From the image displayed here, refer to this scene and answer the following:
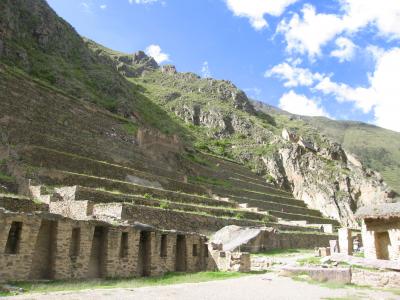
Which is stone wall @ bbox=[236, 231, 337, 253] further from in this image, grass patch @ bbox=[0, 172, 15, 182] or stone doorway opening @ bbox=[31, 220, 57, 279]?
grass patch @ bbox=[0, 172, 15, 182]

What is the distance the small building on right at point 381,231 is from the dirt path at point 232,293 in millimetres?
5809

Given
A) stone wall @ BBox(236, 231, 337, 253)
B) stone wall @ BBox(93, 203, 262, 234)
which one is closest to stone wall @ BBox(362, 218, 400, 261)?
stone wall @ BBox(236, 231, 337, 253)

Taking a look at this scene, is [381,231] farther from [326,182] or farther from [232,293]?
[326,182]

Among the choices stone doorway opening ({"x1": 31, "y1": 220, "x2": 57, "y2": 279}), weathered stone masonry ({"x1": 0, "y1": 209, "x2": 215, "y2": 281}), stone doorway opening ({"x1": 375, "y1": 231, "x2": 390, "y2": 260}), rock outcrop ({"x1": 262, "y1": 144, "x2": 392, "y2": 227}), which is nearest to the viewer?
weathered stone masonry ({"x1": 0, "y1": 209, "x2": 215, "y2": 281})

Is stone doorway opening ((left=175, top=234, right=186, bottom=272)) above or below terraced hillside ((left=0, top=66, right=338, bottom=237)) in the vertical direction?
below

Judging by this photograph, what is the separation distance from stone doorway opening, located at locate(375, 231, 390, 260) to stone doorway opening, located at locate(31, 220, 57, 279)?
12.3 meters

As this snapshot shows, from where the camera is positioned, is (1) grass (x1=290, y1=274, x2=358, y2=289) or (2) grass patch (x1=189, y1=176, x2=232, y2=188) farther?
(2) grass patch (x1=189, y1=176, x2=232, y2=188)

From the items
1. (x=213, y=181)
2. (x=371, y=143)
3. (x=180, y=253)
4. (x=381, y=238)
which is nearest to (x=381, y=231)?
(x=381, y=238)

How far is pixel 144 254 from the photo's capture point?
51.7 ft

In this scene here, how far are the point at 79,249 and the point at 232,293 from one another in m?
5.02

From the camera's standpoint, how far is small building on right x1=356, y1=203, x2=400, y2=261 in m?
17.2

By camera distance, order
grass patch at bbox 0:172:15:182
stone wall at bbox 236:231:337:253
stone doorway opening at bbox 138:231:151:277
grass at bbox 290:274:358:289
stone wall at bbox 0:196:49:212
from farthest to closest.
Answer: stone wall at bbox 236:231:337:253 → grass patch at bbox 0:172:15:182 → stone wall at bbox 0:196:49:212 → stone doorway opening at bbox 138:231:151:277 → grass at bbox 290:274:358:289

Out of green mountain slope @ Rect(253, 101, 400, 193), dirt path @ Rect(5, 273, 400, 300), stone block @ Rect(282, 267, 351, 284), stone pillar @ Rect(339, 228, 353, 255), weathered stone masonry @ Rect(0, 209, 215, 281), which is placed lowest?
dirt path @ Rect(5, 273, 400, 300)

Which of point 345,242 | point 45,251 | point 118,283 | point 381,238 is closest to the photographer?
point 118,283
